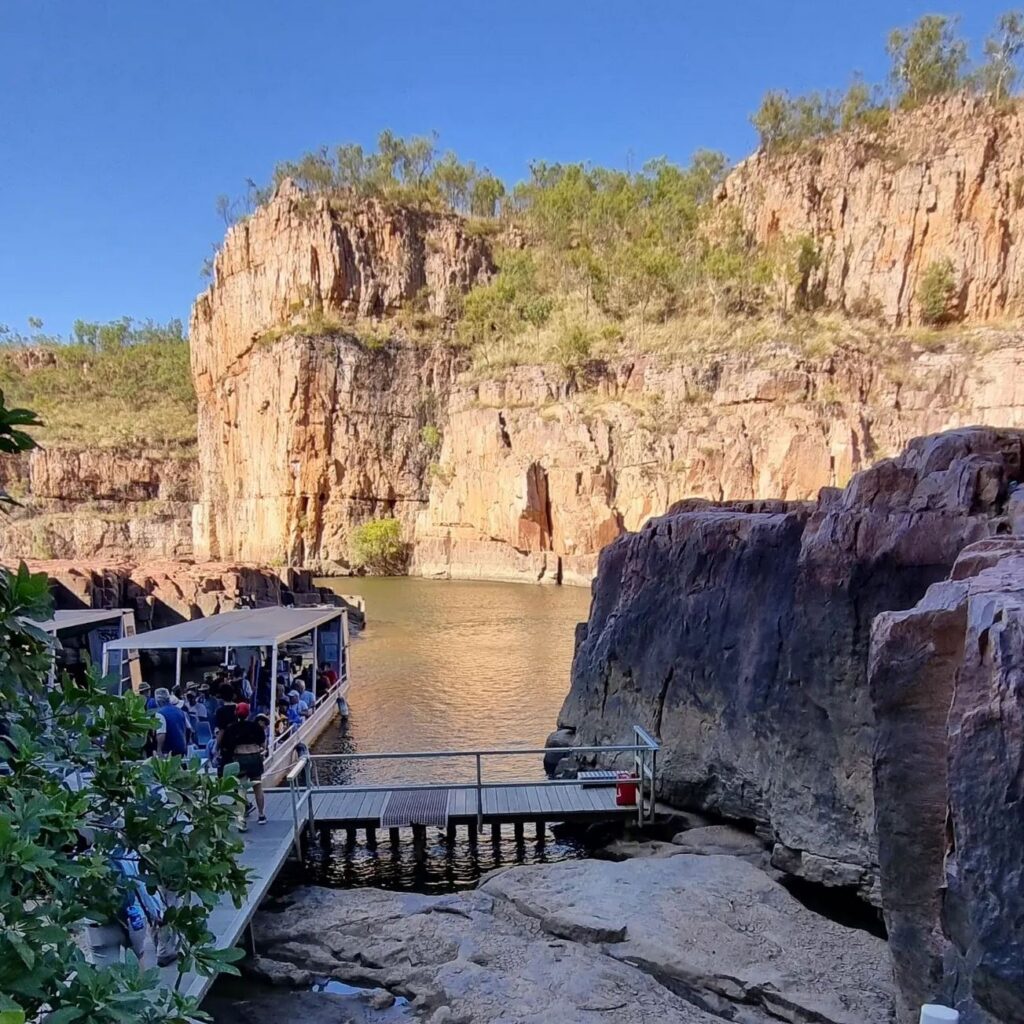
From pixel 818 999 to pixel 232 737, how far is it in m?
7.78

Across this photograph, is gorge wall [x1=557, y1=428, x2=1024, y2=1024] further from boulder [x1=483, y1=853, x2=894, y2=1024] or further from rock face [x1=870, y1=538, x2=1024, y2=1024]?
boulder [x1=483, y1=853, x2=894, y2=1024]

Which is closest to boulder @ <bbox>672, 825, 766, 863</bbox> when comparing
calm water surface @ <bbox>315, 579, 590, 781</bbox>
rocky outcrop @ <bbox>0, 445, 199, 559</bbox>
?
calm water surface @ <bbox>315, 579, 590, 781</bbox>

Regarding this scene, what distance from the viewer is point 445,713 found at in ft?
62.7

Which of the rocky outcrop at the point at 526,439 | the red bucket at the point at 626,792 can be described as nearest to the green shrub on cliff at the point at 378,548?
the rocky outcrop at the point at 526,439

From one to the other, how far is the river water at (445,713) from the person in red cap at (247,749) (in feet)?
3.82

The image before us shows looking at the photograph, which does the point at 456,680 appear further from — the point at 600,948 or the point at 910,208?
the point at 910,208

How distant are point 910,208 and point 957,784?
65.8 m

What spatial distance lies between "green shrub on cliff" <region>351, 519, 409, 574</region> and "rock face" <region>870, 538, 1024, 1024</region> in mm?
58442

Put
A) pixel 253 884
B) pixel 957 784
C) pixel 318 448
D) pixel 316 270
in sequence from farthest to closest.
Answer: pixel 316 270, pixel 318 448, pixel 253 884, pixel 957 784

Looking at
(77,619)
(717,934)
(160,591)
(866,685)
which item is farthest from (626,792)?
(160,591)

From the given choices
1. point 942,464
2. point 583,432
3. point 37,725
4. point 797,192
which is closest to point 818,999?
point 942,464

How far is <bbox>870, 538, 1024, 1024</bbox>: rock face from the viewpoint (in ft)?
14.4

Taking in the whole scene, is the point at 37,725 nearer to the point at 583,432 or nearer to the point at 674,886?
the point at 674,886

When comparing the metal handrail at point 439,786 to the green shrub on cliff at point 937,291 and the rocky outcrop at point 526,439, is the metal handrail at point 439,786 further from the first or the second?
the green shrub on cliff at point 937,291
